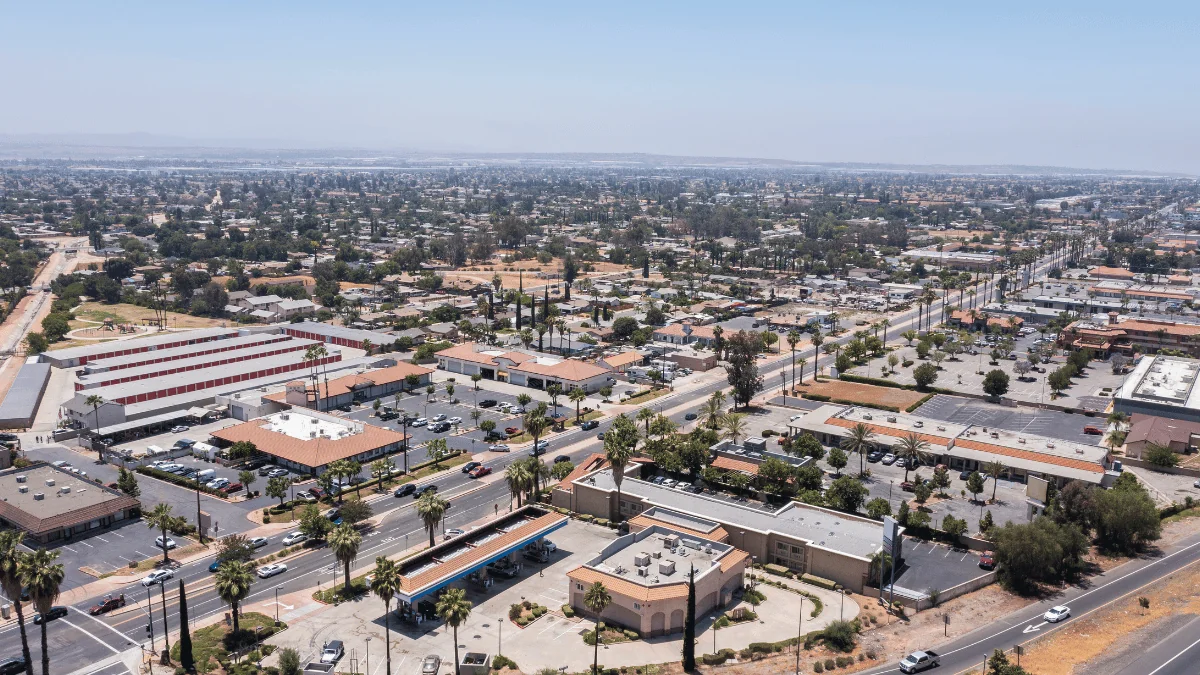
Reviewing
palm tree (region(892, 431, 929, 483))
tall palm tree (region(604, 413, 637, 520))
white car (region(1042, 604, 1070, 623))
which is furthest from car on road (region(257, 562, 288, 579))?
palm tree (region(892, 431, 929, 483))

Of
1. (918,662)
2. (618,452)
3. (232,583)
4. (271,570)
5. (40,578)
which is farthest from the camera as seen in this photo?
(618,452)

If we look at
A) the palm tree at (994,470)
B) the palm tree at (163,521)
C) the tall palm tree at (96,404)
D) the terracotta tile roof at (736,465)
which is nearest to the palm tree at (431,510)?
the palm tree at (163,521)

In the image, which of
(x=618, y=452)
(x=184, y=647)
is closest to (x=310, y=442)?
(x=618, y=452)

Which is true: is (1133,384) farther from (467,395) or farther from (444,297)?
(444,297)

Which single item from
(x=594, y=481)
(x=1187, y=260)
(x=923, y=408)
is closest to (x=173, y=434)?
(x=594, y=481)

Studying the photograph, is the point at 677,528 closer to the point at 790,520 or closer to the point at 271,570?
the point at 790,520

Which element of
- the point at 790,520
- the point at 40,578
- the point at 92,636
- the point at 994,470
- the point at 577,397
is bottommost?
the point at 92,636
